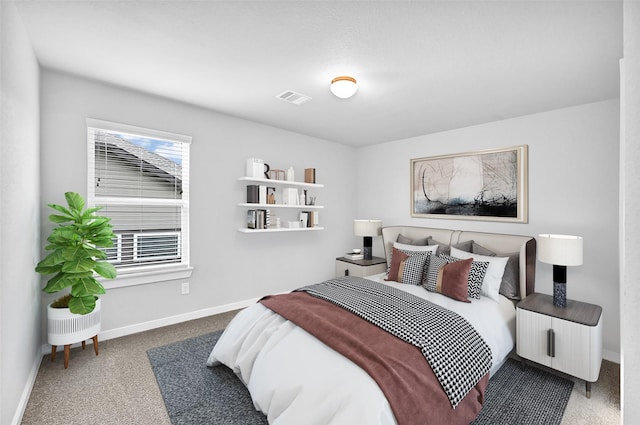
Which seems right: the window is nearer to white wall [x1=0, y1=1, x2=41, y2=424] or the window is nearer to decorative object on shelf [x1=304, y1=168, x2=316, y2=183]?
white wall [x1=0, y1=1, x2=41, y2=424]

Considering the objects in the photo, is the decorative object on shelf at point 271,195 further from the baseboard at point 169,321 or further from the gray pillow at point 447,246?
the gray pillow at point 447,246

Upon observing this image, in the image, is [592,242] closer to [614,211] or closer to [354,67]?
[614,211]

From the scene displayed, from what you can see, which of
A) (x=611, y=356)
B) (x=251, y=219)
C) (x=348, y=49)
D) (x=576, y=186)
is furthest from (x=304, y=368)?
(x=576, y=186)

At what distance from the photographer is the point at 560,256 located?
261 cm

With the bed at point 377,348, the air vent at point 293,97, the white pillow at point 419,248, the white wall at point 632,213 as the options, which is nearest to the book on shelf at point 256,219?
the bed at point 377,348

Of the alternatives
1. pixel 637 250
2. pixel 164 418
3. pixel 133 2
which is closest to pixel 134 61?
pixel 133 2

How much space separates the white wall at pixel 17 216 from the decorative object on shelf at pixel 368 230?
3.67 metres

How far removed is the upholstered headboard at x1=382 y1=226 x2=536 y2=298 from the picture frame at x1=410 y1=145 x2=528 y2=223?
0.29m

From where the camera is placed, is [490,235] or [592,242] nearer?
[592,242]

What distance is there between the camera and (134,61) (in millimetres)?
2363

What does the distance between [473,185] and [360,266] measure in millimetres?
1870

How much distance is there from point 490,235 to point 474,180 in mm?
774

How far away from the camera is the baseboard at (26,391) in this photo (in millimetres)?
1861

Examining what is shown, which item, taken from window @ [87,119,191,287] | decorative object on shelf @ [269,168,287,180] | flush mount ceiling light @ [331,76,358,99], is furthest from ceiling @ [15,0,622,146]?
decorative object on shelf @ [269,168,287,180]
